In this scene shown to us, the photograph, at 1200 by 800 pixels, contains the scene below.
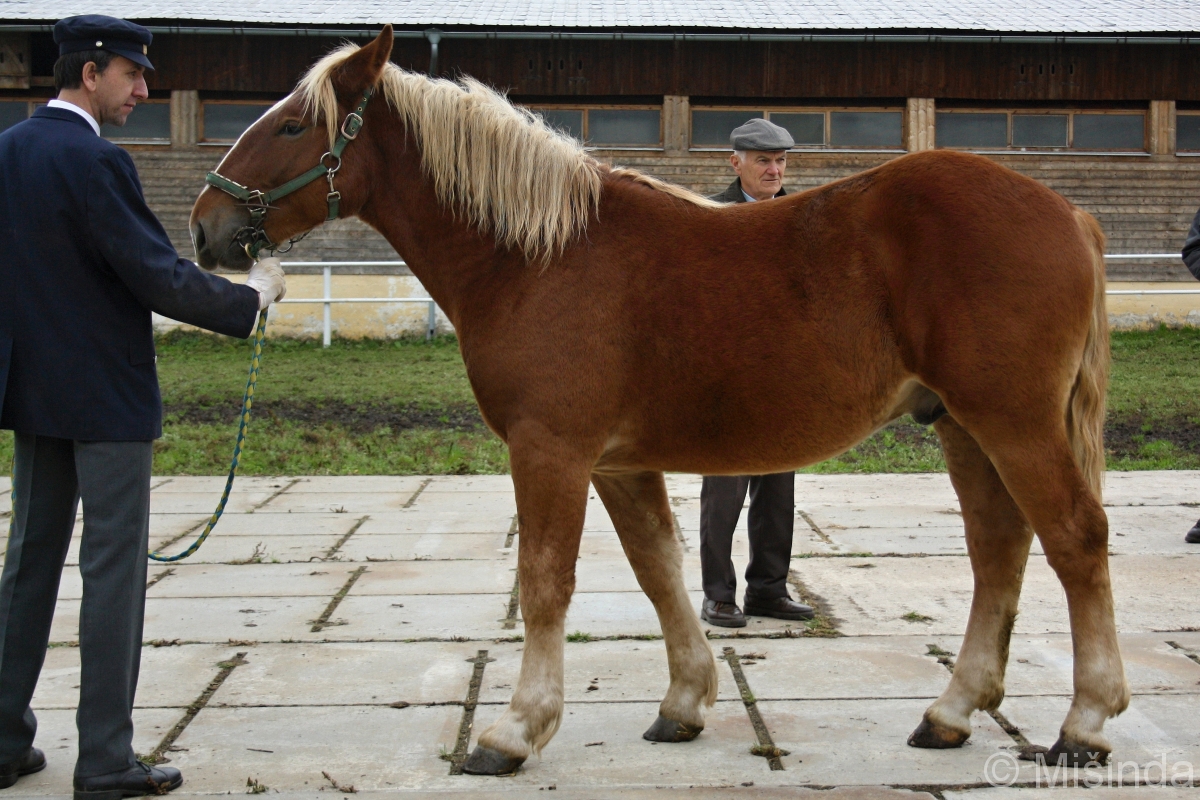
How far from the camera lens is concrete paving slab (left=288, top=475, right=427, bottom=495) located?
7539 millimetres

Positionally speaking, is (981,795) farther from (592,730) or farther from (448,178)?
(448,178)

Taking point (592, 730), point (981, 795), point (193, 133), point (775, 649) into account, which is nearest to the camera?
point (981, 795)

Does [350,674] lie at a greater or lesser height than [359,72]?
lesser

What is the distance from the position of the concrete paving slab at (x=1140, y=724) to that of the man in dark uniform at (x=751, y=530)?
4.11 feet

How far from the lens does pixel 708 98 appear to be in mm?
17516

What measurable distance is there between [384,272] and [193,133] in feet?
12.9

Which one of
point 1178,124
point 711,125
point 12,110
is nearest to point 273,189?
point 711,125

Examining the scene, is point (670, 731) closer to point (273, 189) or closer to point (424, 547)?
point (273, 189)

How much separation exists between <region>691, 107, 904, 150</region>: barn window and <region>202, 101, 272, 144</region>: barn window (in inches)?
293

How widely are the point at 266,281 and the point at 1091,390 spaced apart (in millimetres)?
2489

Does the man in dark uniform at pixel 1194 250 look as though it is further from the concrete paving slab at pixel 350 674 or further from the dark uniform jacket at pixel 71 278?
the dark uniform jacket at pixel 71 278

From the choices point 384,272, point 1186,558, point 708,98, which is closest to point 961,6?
point 708,98

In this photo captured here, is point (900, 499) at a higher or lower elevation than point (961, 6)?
lower

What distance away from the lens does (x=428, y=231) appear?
331cm
